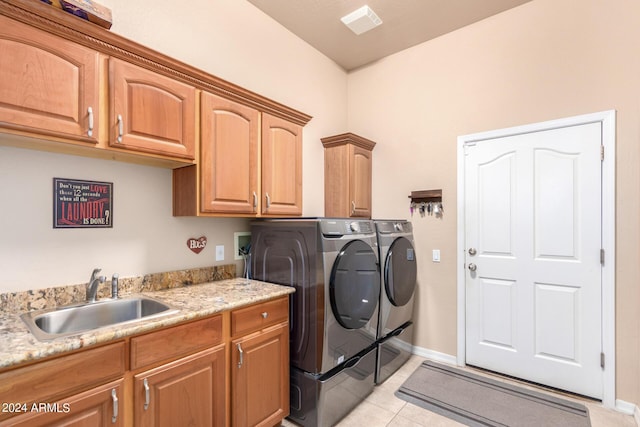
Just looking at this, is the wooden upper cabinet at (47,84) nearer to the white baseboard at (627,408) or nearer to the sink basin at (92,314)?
the sink basin at (92,314)

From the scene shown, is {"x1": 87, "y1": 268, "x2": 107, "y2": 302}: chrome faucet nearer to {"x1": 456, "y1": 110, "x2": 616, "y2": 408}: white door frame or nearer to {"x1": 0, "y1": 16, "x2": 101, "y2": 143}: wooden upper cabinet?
{"x1": 0, "y1": 16, "x2": 101, "y2": 143}: wooden upper cabinet

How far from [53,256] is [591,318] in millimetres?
3498

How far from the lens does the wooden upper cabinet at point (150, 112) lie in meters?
1.48

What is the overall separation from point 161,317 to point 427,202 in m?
2.49

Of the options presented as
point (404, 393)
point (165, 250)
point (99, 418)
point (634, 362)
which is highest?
point (165, 250)

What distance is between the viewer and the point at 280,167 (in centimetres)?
233

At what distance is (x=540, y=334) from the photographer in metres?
2.49

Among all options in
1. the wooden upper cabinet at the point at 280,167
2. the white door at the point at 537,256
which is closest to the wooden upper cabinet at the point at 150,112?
the wooden upper cabinet at the point at 280,167

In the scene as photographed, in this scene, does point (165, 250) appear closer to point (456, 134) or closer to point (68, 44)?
point (68, 44)

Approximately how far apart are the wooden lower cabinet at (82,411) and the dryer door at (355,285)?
116 cm

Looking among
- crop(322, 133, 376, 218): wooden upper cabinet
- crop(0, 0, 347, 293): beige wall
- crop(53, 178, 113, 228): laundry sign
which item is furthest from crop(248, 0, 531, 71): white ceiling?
crop(53, 178, 113, 228): laundry sign

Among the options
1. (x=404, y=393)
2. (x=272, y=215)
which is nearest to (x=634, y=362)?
(x=404, y=393)

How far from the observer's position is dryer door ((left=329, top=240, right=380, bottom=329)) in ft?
6.54

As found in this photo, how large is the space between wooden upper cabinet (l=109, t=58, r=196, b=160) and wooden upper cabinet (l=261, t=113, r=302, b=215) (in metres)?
0.57
